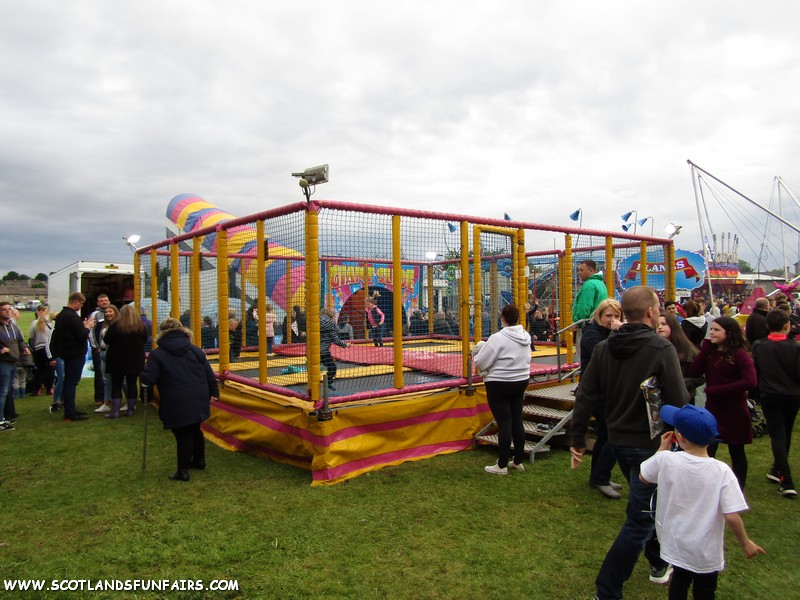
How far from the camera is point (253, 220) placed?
647 centimetres

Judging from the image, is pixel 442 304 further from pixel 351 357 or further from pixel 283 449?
pixel 283 449

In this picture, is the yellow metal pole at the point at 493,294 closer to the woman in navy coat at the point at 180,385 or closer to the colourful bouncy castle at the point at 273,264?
the colourful bouncy castle at the point at 273,264

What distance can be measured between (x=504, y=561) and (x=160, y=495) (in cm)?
316

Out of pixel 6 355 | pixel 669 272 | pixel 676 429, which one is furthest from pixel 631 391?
pixel 6 355

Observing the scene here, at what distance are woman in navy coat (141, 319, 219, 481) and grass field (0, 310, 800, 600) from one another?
43 cm

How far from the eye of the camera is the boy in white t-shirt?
2.62 metres

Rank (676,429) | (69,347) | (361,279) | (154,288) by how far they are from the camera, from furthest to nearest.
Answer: (361,279) → (154,288) → (69,347) → (676,429)

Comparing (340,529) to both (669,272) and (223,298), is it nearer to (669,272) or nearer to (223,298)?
(223,298)

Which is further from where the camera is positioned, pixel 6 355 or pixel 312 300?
pixel 6 355

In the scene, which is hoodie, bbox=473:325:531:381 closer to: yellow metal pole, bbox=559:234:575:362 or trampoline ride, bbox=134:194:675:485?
trampoline ride, bbox=134:194:675:485

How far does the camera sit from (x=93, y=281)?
1819 cm

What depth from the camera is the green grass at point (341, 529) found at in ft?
11.7

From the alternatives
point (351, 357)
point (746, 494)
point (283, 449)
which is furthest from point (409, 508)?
point (351, 357)

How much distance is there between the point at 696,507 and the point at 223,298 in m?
5.84
